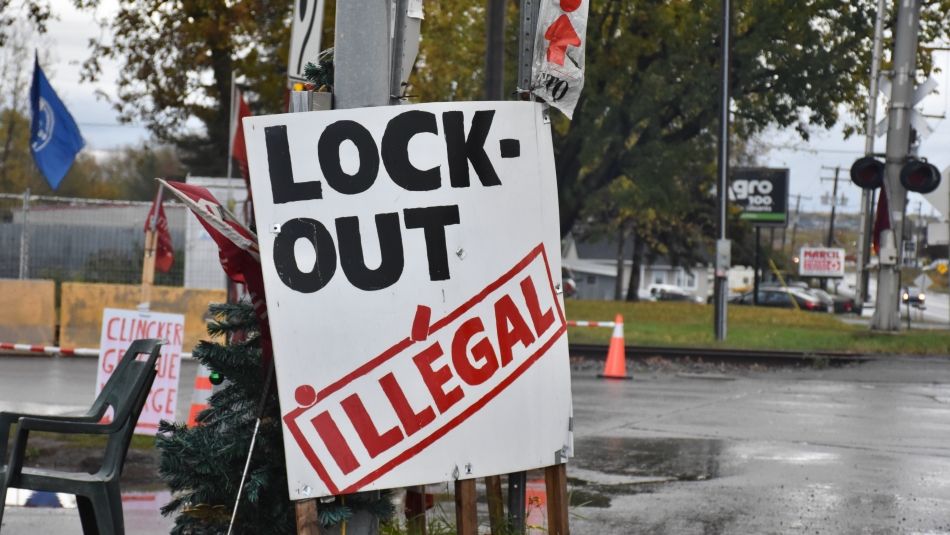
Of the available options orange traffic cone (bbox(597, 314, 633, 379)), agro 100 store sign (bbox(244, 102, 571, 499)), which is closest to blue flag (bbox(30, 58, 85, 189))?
orange traffic cone (bbox(597, 314, 633, 379))

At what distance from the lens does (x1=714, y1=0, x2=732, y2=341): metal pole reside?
2383 centimetres

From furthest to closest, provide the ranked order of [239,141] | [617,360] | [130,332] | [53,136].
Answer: [617,360], [53,136], [130,332], [239,141]

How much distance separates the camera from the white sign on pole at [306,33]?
723cm

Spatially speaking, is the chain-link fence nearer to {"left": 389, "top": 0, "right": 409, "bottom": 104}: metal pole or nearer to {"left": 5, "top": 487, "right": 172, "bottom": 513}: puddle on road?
{"left": 5, "top": 487, "right": 172, "bottom": 513}: puddle on road

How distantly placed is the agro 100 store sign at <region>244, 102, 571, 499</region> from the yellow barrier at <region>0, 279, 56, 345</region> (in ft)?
55.5

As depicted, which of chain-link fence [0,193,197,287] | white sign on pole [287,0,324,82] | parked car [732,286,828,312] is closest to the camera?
white sign on pole [287,0,324,82]

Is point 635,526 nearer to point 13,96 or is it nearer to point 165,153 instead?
point 13,96

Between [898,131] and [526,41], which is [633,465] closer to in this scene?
[526,41]

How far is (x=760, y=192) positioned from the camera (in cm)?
6456

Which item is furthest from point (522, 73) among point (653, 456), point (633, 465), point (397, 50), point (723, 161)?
point (723, 161)

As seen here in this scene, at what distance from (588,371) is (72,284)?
26.5 ft

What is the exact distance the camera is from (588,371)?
18750 millimetres

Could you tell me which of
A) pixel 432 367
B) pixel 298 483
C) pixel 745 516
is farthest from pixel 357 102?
pixel 745 516

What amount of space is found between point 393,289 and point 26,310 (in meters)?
17.4
